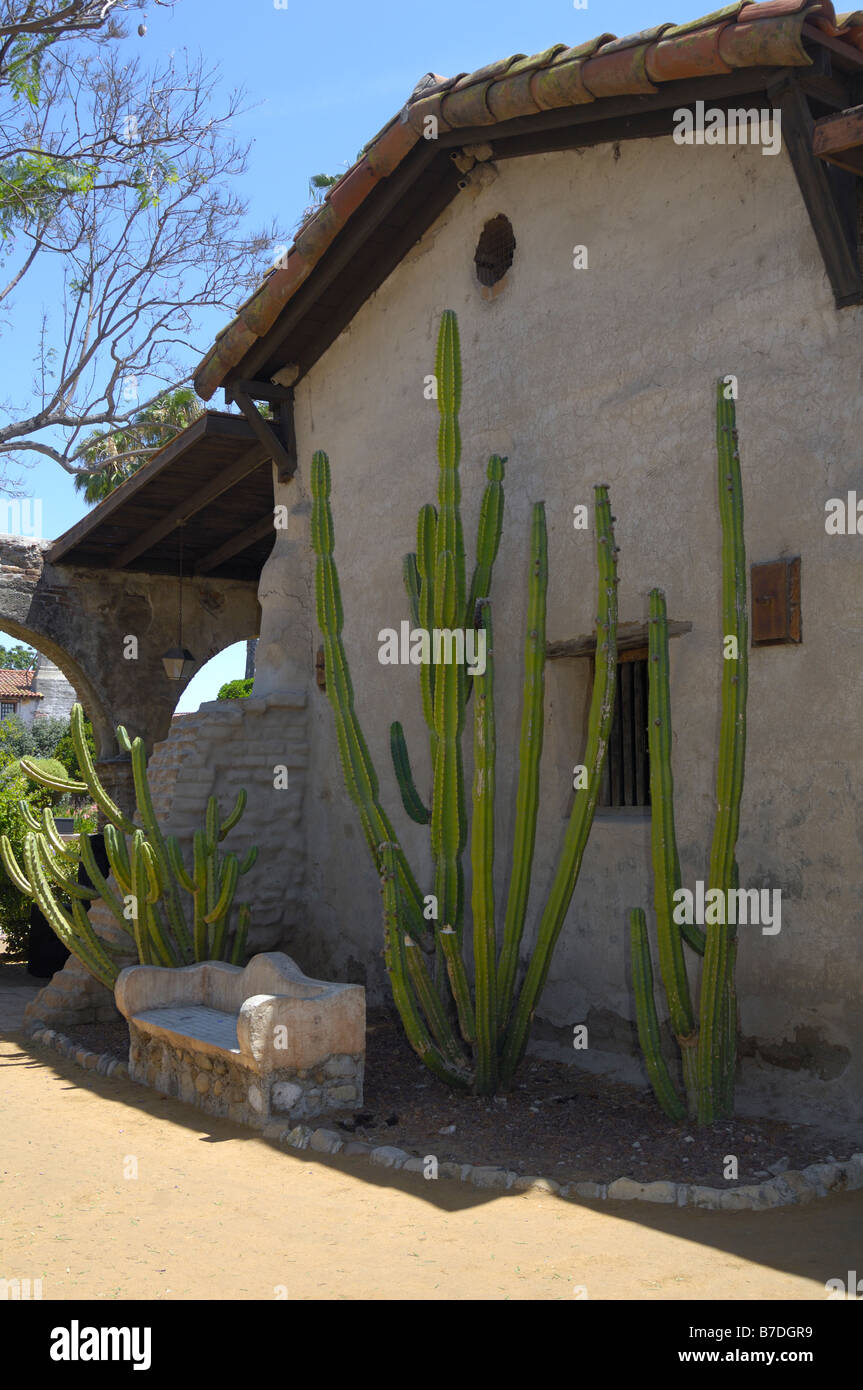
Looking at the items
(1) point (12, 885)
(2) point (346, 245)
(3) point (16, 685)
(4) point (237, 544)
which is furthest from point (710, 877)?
(3) point (16, 685)

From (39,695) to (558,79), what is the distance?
38410 mm

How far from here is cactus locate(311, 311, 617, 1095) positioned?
598 cm

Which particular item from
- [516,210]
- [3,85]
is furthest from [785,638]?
[3,85]

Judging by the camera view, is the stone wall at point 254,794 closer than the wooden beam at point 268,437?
Yes

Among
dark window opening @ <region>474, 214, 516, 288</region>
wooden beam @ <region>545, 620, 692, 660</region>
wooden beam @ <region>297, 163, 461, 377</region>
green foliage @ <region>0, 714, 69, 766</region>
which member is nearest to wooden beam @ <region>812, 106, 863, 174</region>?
wooden beam @ <region>545, 620, 692, 660</region>

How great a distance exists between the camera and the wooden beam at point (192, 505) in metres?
10.6

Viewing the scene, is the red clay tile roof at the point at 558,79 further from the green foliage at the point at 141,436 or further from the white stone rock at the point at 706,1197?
the green foliage at the point at 141,436

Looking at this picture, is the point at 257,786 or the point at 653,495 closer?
the point at 653,495

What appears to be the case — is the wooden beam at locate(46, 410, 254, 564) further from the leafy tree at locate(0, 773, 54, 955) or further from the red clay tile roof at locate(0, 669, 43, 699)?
the red clay tile roof at locate(0, 669, 43, 699)

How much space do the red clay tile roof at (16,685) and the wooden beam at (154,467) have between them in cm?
3131

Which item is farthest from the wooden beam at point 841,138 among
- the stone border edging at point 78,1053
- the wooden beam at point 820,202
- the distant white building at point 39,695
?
the distant white building at point 39,695

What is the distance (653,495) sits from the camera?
6484 millimetres

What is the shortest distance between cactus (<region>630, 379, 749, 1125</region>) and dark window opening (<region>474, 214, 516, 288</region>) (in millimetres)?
2762

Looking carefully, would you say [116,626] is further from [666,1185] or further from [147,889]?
[666,1185]
